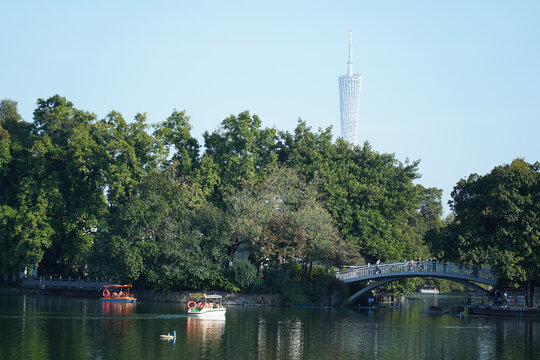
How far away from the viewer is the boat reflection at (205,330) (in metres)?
40.5

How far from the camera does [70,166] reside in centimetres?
7050

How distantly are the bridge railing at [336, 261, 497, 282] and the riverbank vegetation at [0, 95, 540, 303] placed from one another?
3.34 feet

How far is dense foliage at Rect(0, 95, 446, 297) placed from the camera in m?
63.7

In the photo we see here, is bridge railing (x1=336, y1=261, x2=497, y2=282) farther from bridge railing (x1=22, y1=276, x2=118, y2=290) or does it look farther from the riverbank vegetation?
bridge railing (x1=22, y1=276, x2=118, y2=290)

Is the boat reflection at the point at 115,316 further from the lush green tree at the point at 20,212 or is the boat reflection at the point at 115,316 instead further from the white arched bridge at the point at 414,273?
the white arched bridge at the point at 414,273

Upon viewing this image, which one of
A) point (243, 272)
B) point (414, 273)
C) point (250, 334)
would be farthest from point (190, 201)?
point (250, 334)

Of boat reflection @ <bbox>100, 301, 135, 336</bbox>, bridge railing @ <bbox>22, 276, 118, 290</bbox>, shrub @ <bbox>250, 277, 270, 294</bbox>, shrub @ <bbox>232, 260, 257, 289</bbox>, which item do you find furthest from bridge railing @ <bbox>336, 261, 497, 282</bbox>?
bridge railing @ <bbox>22, 276, 118, 290</bbox>

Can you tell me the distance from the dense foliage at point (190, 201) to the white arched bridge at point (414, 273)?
→ 220 centimetres

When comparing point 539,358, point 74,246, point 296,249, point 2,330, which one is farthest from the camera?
point 74,246

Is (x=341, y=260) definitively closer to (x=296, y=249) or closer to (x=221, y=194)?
(x=296, y=249)

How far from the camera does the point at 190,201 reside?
220 feet

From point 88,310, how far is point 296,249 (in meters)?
18.1

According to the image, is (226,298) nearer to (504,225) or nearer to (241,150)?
(241,150)

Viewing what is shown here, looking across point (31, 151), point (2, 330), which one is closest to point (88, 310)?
point (2, 330)
